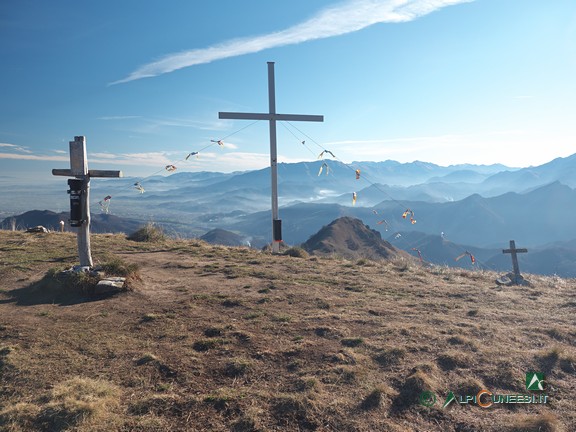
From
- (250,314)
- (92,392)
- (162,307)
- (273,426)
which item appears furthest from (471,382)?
(162,307)

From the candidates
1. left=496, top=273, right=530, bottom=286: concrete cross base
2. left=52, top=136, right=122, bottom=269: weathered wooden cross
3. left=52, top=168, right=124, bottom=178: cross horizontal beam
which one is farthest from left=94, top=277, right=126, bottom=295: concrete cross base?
left=496, top=273, right=530, bottom=286: concrete cross base

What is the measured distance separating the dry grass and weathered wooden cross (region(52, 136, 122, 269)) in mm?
681

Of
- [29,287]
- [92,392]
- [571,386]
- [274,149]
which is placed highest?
[274,149]

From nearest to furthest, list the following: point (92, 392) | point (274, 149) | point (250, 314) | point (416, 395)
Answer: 1. point (92, 392)
2. point (416, 395)
3. point (250, 314)
4. point (274, 149)

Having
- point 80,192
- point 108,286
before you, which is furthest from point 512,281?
point 80,192

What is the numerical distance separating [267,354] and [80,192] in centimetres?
587

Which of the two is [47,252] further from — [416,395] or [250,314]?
[416,395]

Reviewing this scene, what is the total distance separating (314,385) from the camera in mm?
4852

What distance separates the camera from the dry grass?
427cm

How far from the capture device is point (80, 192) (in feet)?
28.3

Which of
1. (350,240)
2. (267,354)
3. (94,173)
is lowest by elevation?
(350,240)

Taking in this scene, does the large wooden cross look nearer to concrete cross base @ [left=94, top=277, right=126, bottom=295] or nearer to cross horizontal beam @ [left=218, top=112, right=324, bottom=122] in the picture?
cross horizontal beam @ [left=218, top=112, right=324, bottom=122]

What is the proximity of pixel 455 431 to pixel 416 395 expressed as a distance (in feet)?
2.01

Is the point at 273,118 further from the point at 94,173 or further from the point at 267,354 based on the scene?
the point at 267,354
